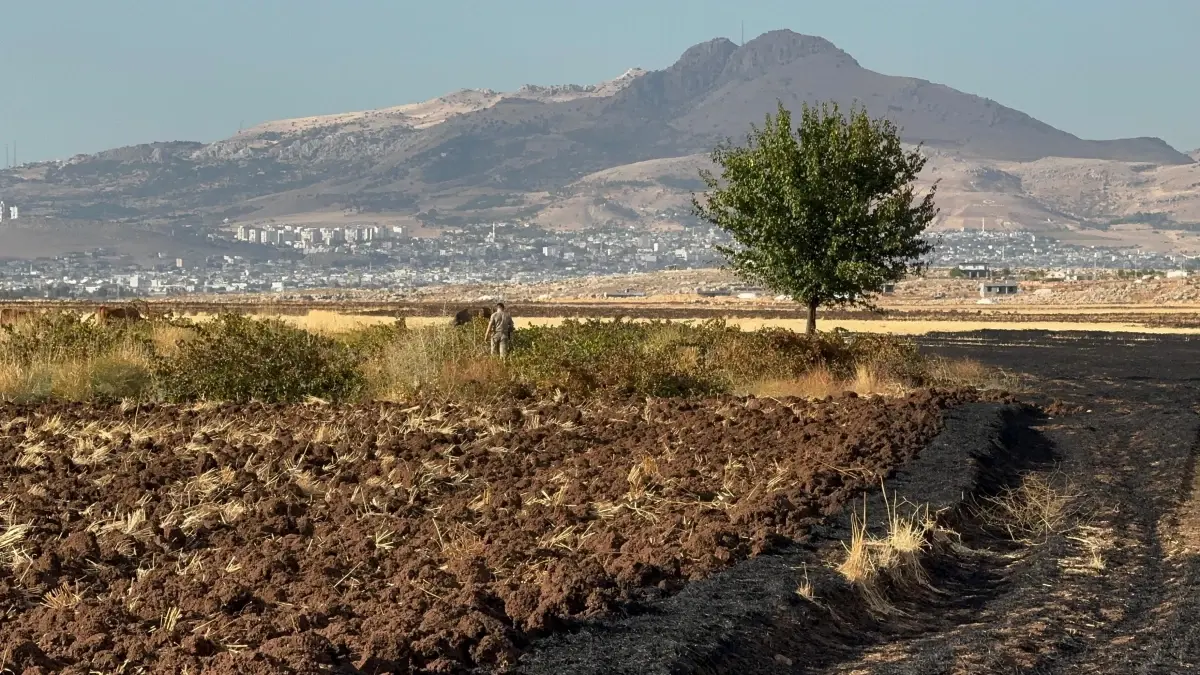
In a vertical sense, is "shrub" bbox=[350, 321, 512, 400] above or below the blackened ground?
above

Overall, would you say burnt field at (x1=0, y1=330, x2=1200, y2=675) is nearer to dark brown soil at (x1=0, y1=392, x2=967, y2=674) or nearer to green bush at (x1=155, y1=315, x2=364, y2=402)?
dark brown soil at (x1=0, y1=392, x2=967, y2=674)

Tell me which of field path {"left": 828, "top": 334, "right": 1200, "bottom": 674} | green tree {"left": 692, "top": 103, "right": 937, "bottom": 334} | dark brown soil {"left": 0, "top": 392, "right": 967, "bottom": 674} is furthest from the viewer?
green tree {"left": 692, "top": 103, "right": 937, "bottom": 334}

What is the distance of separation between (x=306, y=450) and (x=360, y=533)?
15.9 ft

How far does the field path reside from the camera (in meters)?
9.37

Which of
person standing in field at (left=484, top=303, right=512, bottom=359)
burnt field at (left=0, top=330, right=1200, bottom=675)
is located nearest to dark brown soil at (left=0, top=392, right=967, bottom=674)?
burnt field at (left=0, top=330, right=1200, bottom=675)

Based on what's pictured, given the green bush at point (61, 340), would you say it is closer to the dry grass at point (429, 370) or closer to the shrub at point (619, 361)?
the dry grass at point (429, 370)

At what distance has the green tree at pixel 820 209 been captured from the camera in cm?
3195

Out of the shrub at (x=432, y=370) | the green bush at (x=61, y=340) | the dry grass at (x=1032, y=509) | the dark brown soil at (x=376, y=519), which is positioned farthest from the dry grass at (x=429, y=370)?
the dry grass at (x=1032, y=509)

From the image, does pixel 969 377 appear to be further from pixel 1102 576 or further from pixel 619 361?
pixel 1102 576

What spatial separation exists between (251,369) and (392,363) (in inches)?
82.1

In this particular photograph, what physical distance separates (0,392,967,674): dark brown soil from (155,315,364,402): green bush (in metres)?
2.59

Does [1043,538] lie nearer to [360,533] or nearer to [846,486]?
[846,486]

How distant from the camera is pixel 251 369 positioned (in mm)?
24344

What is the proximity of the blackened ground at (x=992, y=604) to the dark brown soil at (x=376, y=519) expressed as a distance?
14.6 inches
